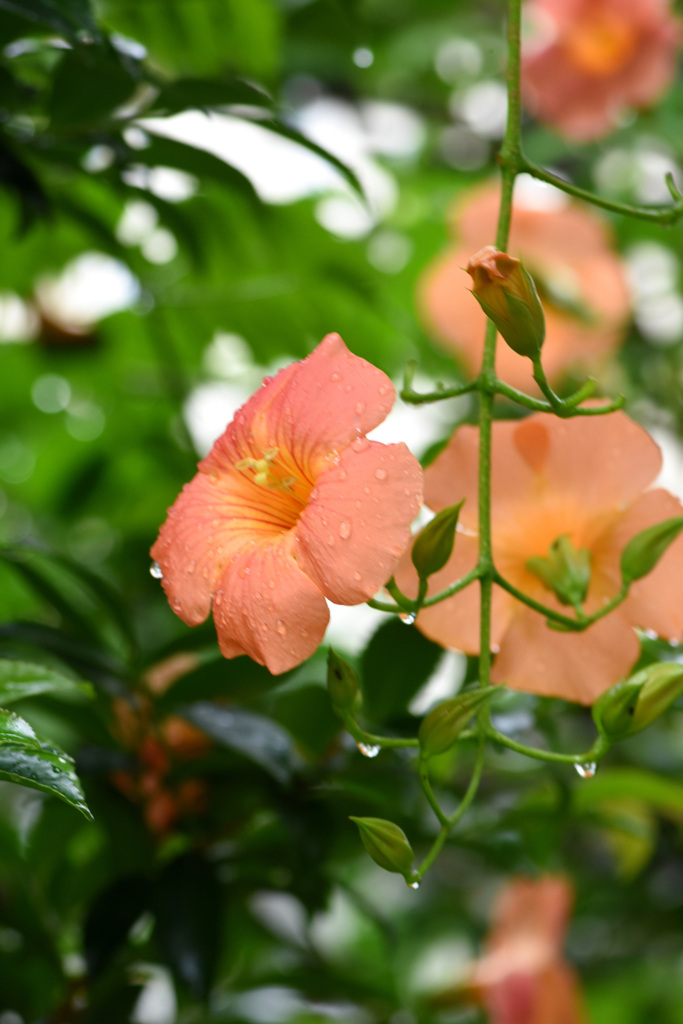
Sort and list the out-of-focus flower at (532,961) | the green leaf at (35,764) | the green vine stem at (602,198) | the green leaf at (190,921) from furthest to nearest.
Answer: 1. the out-of-focus flower at (532,961)
2. the green leaf at (190,921)
3. the green vine stem at (602,198)
4. the green leaf at (35,764)

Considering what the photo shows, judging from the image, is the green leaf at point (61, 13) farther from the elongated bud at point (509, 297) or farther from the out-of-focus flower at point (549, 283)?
the out-of-focus flower at point (549, 283)

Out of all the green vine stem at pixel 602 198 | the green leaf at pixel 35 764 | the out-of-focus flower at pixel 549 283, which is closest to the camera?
the green leaf at pixel 35 764

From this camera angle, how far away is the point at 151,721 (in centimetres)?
66

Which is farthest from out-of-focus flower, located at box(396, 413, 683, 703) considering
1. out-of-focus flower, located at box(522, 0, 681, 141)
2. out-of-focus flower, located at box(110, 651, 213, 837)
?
out-of-focus flower, located at box(522, 0, 681, 141)

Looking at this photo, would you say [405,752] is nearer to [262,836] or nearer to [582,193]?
[262,836]

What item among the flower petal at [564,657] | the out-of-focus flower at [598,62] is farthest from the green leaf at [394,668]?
the out-of-focus flower at [598,62]

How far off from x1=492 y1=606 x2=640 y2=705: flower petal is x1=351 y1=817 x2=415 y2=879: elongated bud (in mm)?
121

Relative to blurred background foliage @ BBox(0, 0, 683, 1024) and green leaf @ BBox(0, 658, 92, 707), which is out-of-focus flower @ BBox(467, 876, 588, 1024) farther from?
green leaf @ BBox(0, 658, 92, 707)

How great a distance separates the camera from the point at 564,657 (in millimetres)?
506

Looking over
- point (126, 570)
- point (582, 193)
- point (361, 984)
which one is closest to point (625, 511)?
point (582, 193)

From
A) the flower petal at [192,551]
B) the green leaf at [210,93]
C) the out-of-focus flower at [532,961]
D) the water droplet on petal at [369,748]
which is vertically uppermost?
the green leaf at [210,93]

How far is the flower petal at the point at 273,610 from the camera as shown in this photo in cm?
40

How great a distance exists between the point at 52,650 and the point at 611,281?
1.00 meters

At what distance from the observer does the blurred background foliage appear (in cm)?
61
